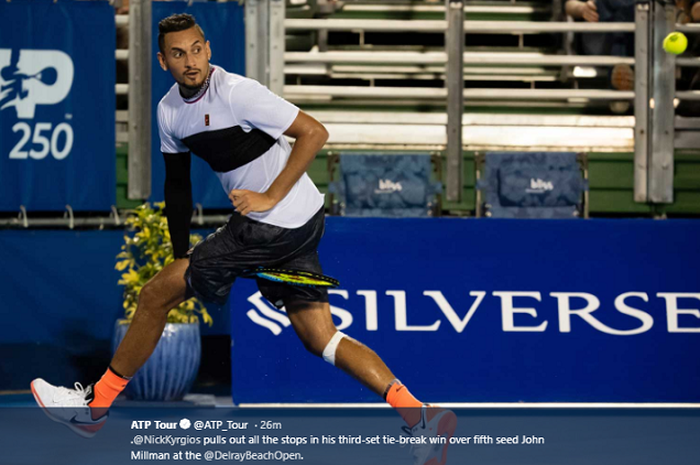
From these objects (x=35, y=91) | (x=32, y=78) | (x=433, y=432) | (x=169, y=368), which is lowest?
(x=169, y=368)

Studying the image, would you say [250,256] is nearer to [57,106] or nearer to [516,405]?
[516,405]

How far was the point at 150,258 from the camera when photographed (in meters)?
7.33

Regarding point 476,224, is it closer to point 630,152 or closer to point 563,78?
point 630,152

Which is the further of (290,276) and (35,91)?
(35,91)

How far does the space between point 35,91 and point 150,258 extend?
67.2 inches

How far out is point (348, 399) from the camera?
643 centimetres

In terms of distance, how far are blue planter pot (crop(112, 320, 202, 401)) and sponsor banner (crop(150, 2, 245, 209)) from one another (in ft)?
4.58

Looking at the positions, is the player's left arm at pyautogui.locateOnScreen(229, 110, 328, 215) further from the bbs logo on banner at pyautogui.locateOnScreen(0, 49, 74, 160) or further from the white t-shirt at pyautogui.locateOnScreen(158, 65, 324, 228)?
the bbs logo on banner at pyautogui.locateOnScreen(0, 49, 74, 160)

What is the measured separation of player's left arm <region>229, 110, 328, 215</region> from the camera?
13.3ft

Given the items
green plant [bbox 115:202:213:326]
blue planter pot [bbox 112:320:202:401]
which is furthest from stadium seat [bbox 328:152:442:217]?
blue planter pot [bbox 112:320:202:401]

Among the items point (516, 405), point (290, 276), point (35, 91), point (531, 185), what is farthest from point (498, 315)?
point (35, 91)

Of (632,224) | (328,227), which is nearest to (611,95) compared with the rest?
(632,224)

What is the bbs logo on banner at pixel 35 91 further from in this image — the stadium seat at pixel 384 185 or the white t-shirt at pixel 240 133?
the white t-shirt at pixel 240 133

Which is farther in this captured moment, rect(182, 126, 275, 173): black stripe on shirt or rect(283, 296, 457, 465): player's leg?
rect(182, 126, 275, 173): black stripe on shirt
